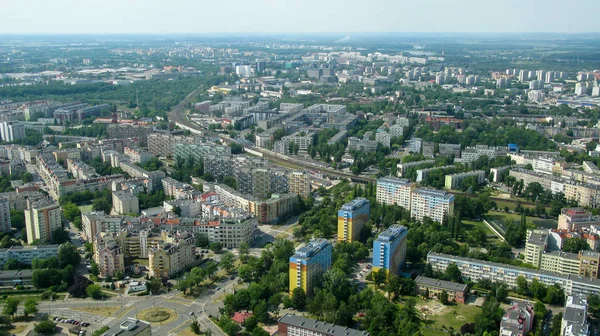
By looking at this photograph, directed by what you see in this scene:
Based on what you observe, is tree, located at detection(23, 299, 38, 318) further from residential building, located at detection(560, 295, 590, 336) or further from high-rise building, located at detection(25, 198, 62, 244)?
residential building, located at detection(560, 295, 590, 336)

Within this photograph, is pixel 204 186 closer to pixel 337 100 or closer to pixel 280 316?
pixel 280 316

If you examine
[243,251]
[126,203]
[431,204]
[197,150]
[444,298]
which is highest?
[197,150]

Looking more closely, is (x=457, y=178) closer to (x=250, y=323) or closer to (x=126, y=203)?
(x=126, y=203)

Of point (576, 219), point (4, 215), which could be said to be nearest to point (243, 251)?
point (4, 215)

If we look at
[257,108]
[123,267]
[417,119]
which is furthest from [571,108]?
[123,267]

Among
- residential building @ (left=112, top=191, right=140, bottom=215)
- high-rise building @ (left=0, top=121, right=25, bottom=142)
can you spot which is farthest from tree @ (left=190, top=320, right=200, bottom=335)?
high-rise building @ (left=0, top=121, right=25, bottom=142)

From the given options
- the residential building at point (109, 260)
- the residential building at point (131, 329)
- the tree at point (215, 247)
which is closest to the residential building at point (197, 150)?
the tree at point (215, 247)
